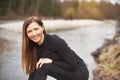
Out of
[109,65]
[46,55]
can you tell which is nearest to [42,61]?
[46,55]

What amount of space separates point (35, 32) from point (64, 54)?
152mm

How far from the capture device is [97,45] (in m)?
2.50

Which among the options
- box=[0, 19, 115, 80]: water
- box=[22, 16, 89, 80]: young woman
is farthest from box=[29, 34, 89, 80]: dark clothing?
box=[0, 19, 115, 80]: water

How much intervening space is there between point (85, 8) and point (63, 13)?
0.17 meters

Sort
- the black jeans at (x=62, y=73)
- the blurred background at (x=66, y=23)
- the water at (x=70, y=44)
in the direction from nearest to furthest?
the black jeans at (x=62, y=73)
the water at (x=70, y=44)
the blurred background at (x=66, y=23)

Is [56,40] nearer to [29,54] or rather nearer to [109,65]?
[29,54]

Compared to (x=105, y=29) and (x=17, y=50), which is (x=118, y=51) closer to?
(x=105, y=29)

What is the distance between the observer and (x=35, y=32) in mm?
1396

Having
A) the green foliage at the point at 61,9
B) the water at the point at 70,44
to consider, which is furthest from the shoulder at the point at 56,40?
the green foliage at the point at 61,9

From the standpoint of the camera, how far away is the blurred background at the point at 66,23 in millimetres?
2219

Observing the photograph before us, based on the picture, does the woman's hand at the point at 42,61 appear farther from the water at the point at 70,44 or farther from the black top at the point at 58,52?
the water at the point at 70,44

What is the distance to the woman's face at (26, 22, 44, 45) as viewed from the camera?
1.39 metres

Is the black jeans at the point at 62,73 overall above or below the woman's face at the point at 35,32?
below

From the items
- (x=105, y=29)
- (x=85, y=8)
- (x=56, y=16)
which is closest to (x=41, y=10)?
(x=56, y=16)
